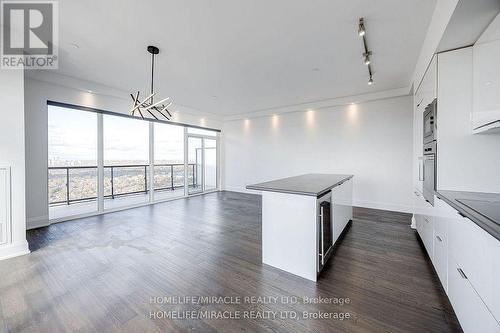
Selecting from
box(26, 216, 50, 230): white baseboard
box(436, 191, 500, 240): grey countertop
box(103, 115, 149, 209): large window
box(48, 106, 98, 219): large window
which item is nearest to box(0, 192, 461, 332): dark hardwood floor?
box(26, 216, 50, 230): white baseboard

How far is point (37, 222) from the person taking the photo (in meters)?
3.76

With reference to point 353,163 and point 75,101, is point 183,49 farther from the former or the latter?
point 353,163

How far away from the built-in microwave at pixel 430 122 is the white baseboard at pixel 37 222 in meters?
6.26

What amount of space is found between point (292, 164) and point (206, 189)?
10.8 ft

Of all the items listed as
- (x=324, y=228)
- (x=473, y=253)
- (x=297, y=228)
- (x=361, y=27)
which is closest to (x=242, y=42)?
(x=361, y=27)

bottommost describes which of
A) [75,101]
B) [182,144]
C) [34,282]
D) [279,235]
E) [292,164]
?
[34,282]

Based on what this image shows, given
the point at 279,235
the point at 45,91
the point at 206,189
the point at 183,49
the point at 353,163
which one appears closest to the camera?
the point at 279,235

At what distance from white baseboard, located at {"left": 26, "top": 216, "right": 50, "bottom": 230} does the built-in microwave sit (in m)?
6.26

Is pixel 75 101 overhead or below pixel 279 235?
overhead

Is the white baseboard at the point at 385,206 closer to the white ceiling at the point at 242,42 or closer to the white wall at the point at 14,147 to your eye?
the white ceiling at the point at 242,42

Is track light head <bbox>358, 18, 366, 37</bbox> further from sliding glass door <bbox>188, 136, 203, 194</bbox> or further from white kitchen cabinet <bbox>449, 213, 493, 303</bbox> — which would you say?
sliding glass door <bbox>188, 136, 203, 194</bbox>

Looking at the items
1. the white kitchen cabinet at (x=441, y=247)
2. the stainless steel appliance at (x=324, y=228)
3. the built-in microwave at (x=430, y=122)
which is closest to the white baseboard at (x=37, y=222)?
the stainless steel appliance at (x=324, y=228)

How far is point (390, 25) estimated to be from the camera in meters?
2.45

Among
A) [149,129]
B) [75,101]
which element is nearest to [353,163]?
[149,129]
